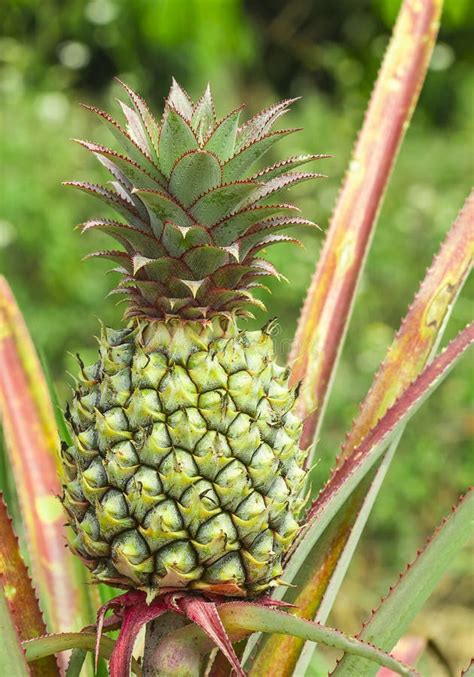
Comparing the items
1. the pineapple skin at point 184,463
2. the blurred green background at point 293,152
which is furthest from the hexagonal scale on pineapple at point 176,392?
the blurred green background at point 293,152

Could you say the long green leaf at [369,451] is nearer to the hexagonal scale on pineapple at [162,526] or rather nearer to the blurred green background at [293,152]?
the hexagonal scale on pineapple at [162,526]

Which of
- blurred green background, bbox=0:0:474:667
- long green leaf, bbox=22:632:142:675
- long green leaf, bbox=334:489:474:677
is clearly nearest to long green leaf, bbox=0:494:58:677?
long green leaf, bbox=22:632:142:675

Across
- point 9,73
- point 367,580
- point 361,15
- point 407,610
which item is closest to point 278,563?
point 407,610

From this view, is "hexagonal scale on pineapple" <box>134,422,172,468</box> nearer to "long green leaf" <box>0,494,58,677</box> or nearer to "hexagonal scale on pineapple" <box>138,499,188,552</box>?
"hexagonal scale on pineapple" <box>138,499,188,552</box>

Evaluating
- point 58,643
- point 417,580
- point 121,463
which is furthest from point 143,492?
point 417,580

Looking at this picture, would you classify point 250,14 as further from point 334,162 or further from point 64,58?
point 334,162

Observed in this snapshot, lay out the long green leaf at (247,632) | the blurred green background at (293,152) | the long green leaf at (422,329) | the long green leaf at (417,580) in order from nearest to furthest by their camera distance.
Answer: the long green leaf at (247,632)
the long green leaf at (417,580)
the long green leaf at (422,329)
the blurred green background at (293,152)

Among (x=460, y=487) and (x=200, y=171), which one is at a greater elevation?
(x=200, y=171)
